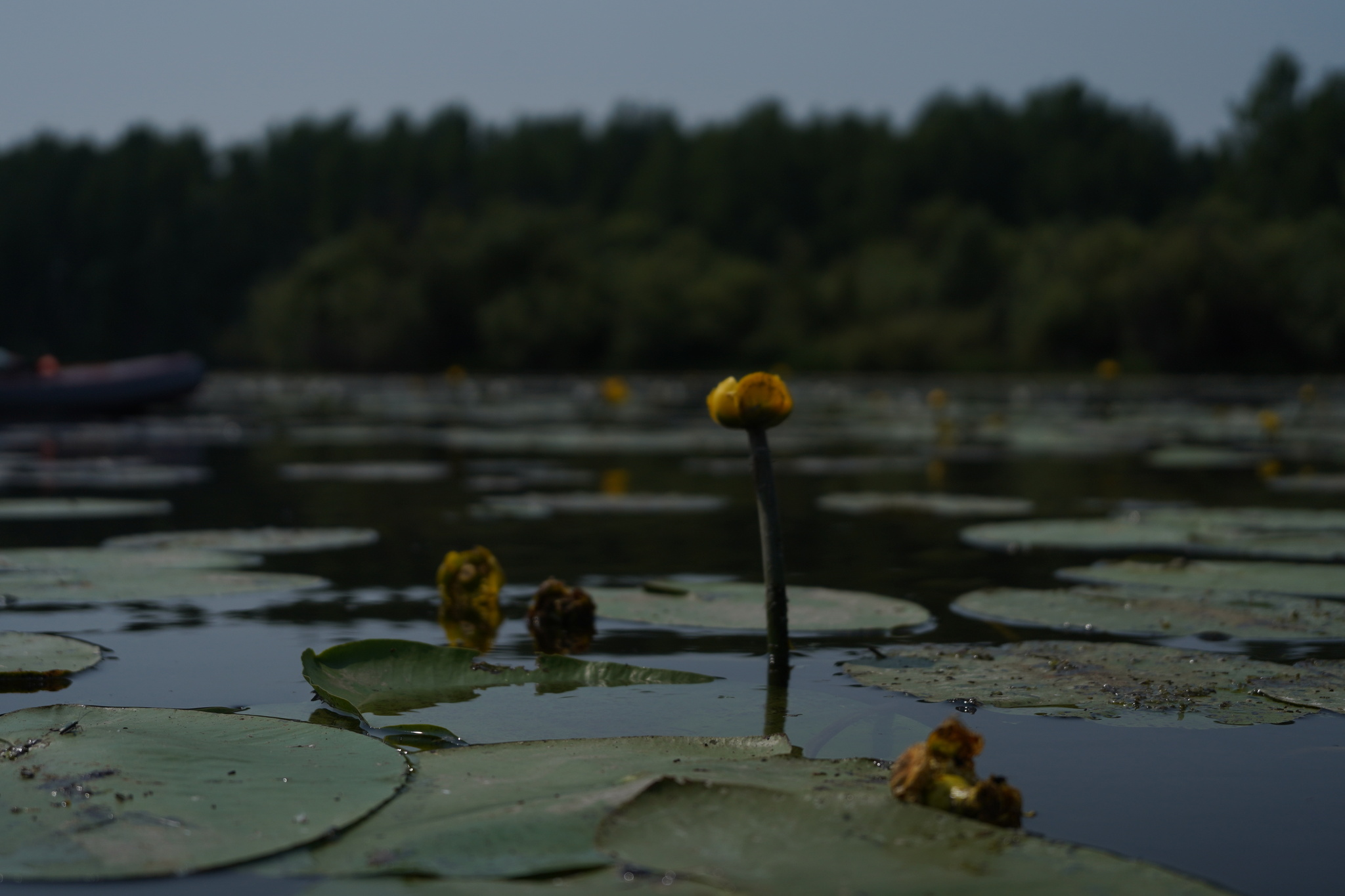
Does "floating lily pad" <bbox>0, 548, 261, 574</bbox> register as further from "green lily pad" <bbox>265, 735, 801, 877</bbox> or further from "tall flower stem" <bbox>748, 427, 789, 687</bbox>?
"green lily pad" <bbox>265, 735, 801, 877</bbox>

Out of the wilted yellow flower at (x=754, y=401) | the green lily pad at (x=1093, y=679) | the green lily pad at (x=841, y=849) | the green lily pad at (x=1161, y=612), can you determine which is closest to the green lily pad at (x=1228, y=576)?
the green lily pad at (x=1161, y=612)

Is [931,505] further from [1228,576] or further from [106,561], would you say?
[106,561]

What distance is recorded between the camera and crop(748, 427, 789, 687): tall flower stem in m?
2.84

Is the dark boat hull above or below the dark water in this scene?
above

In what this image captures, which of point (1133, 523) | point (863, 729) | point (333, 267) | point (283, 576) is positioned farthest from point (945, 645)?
point (333, 267)

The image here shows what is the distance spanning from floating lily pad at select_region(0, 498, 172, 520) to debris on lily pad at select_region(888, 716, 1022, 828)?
5221 millimetres

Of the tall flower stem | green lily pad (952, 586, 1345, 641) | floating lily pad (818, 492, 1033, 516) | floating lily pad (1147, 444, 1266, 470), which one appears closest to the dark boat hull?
floating lily pad (818, 492, 1033, 516)

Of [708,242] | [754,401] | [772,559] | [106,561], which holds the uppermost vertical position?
[708,242]

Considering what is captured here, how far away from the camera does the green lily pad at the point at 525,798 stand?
5.59ft

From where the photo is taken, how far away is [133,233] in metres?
74.6

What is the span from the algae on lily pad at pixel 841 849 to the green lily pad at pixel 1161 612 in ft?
5.88

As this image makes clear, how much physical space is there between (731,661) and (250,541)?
2.60 metres

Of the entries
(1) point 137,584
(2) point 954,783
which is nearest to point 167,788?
(2) point 954,783

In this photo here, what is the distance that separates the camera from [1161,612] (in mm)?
3619
